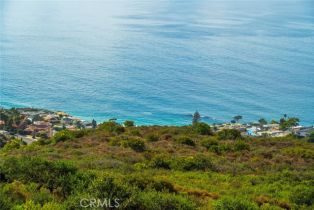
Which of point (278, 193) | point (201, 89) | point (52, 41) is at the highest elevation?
point (52, 41)

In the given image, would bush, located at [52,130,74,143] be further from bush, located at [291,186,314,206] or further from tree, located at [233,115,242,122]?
tree, located at [233,115,242,122]

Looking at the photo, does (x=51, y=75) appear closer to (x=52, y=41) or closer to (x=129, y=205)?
(x=52, y=41)

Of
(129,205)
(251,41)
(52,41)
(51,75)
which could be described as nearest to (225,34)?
(251,41)

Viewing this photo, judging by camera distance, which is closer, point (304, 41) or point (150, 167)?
point (150, 167)

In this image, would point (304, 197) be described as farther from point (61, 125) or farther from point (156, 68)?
point (156, 68)

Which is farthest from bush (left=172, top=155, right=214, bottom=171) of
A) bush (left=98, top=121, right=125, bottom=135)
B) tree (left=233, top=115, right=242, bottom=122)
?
tree (left=233, top=115, right=242, bottom=122)

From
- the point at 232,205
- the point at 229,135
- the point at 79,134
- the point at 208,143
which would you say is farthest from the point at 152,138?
the point at 232,205

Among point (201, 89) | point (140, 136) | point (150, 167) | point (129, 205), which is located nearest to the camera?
point (129, 205)
